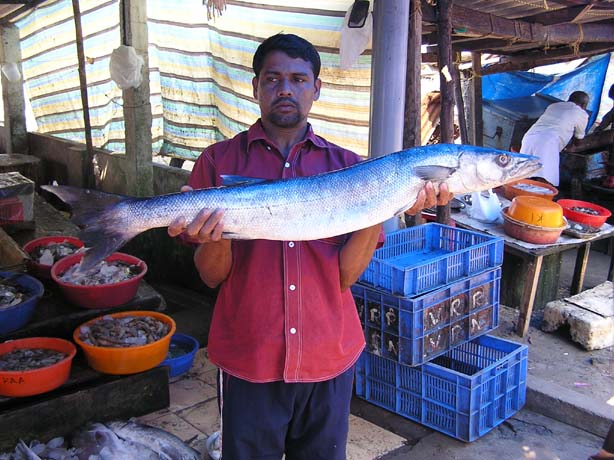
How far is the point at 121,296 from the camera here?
15.0 feet

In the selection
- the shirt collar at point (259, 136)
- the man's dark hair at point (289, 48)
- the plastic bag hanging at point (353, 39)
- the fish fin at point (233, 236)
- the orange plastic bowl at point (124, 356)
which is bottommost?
the orange plastic bowl at point (124, 356)

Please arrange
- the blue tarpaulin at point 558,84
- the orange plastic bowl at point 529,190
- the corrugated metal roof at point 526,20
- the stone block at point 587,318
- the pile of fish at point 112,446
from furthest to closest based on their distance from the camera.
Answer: the blue tarpaulin at point 558,84 → the orange plastic bowl at point 529,190 → the corrugated metal roof at point 526,20 → the stone block at point 587,318 → the pile of fish at point 112,446

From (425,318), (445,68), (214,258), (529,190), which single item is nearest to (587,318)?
(529,190)

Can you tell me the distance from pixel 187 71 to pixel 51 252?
13.8 ft

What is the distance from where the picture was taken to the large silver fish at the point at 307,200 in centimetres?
215

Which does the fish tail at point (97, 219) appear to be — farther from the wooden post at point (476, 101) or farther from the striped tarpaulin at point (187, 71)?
the wooden post at point (476, 101)

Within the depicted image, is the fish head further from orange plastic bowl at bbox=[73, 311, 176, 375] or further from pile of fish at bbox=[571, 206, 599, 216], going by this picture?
pile of fish at bbox=[571, 206, 599, 216]

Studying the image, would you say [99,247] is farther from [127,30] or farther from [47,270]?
[127,30]

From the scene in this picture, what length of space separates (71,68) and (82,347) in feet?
27.5

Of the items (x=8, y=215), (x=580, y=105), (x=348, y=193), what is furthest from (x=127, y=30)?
(x=580, y=105)

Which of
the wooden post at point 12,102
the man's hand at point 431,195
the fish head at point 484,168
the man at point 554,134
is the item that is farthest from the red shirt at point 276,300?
the wooden post at point 12,102

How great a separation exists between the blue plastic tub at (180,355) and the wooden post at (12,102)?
28.2ft

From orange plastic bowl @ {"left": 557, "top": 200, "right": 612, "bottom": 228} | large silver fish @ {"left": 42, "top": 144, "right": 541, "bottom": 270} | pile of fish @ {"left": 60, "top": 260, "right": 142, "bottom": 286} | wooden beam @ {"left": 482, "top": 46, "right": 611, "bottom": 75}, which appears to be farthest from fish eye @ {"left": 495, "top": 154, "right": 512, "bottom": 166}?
Answer: wooden beam @ {"left": 482, "top": 46, "right": 611, "bottom": 75}

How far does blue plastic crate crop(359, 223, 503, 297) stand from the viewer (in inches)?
154
